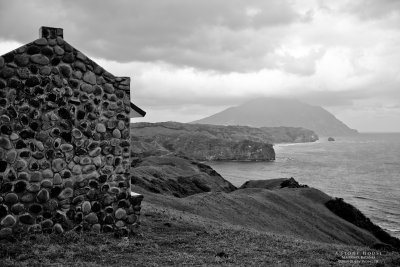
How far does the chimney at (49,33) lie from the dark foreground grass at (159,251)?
725 cm

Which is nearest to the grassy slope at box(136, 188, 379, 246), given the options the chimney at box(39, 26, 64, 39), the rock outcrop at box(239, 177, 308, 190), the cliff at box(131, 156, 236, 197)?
the cliff at box(131, 156, 236, 197)

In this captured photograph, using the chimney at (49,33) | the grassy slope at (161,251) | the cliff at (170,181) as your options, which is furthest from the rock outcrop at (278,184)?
the chimney at (49,33)

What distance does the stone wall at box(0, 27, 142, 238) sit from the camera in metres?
13.7

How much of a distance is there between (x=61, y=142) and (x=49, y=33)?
403cm

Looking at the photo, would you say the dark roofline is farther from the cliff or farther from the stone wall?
the cliff

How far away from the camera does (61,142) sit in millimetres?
14500

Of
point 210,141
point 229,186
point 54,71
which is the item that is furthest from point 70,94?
point 210,141

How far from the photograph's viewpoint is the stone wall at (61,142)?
44.9 ft

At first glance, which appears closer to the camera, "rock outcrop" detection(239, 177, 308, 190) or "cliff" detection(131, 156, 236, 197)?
"cliff" detection(131, 156, 236, 197)

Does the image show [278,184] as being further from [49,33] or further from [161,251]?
[49,33]

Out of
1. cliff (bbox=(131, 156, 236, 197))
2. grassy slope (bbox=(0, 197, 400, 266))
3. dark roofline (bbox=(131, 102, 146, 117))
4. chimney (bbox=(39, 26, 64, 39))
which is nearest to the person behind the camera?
grassy slope (bbox=(0, 197, 400, 266))

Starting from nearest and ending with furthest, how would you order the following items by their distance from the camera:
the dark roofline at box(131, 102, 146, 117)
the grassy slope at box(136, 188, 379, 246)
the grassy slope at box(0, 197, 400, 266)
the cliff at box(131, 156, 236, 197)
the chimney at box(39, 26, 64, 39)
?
the grassy slope at box(0, 197, 400, 266), the chimney at box(39, 26, 64, 39), the dark roofline at box(131, 102, 146, 117), the grassy slope at box(136, 188, 379, 246), the cliff at box(131, 156, 236, 197)

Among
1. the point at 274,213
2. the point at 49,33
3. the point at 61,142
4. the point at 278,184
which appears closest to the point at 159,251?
the point at 61,142

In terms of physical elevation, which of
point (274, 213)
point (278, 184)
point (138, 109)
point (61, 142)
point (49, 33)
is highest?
point (49, 33)
